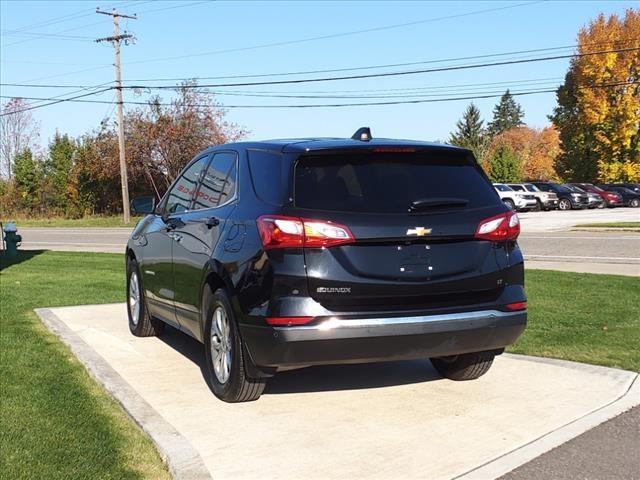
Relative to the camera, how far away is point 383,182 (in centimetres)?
459

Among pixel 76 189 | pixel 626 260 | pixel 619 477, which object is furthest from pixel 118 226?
pixel 619 477

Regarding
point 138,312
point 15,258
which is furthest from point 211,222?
point 15,258

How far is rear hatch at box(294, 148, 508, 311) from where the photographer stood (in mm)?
4262

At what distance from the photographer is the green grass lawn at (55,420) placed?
12.4 ft

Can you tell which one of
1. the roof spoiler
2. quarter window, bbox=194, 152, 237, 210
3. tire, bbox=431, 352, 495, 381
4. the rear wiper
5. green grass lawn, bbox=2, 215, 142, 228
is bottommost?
green grass lawn, bbox=2, 215, 142, 228

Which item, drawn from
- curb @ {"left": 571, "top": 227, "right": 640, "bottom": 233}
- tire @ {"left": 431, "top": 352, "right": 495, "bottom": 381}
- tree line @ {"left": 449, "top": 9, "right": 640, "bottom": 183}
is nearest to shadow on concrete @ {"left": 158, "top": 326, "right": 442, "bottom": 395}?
tire @ {"left": 431, "top": 352, "right": 495, "bottom": 381}

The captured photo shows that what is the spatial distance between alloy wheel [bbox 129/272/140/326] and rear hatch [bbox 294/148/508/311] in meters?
3.44

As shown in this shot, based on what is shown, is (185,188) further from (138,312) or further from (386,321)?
(386,321)

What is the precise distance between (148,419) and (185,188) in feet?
8.05

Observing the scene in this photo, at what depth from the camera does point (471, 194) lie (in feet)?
Answer: 15.7

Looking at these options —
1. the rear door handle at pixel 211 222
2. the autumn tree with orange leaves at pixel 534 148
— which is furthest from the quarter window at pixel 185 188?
the autumn tree with orange leaves at pixel 534 148

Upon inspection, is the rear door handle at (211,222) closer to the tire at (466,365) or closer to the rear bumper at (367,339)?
the rear bumper at (367,339)

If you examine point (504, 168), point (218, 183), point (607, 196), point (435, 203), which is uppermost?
point (218, 183)

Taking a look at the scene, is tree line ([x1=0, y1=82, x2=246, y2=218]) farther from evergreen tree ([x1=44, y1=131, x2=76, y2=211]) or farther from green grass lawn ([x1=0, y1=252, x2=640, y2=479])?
green grass lawn ([x1=0, y1=252, x2=640, y2=479])
